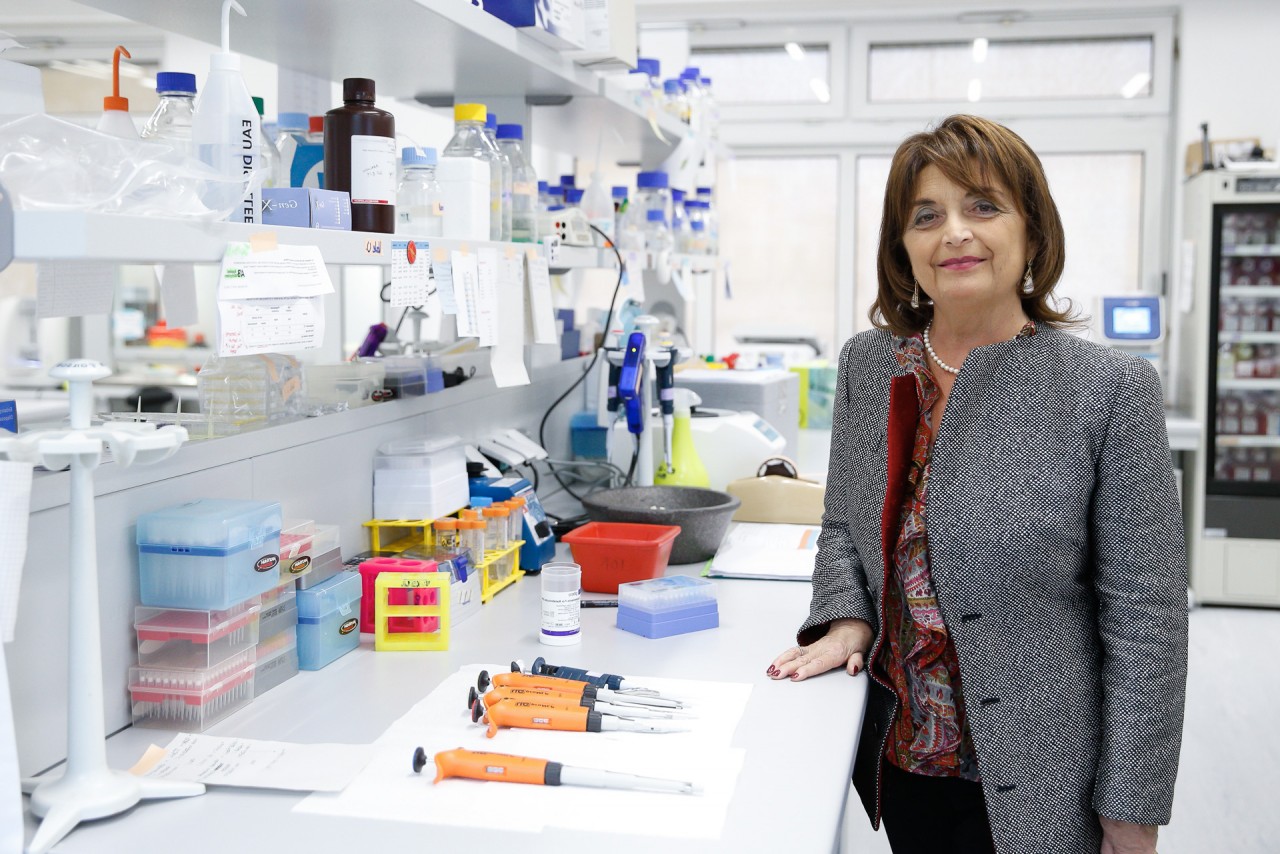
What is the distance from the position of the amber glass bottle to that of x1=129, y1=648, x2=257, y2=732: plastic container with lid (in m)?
0.61

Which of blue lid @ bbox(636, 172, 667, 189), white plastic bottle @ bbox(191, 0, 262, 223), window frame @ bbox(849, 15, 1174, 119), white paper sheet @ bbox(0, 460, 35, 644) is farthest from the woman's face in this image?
window frame @ bbox(849, 15, 1174, 119)

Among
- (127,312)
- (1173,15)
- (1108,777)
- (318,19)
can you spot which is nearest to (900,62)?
(1173,15)

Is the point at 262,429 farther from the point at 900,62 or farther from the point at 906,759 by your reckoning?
the point at 900,62

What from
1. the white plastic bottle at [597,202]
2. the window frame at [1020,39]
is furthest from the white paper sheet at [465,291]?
the window frame at [1020,39]

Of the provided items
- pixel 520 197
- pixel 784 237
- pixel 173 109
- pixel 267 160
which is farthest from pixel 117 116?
pixel 784 237

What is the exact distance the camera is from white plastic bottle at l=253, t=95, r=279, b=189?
52.9 inches

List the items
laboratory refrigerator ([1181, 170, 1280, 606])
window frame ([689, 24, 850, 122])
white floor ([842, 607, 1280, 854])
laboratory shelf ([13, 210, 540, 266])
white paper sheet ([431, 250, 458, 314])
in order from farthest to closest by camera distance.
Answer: window frame ([689, 24, 850, 122])
laboratory refrigerator ([1181, 170, 1280, 606])
white floor ([842, 607, 1280, 854])
white paper sheet ([431, 250, 458, 314])
laboratory shelf ([13, 210, 540, 266])

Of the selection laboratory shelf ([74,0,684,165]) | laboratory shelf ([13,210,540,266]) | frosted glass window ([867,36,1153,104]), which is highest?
frosted glass window ([867,36,1153,104])

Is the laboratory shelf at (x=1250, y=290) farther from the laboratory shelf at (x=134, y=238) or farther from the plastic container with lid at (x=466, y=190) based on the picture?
the laboratory shelf at (x=134, y=238)

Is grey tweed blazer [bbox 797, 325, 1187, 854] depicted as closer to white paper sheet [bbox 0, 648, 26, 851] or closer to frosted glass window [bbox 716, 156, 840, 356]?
white paper sheet [bbox 0, 648, 26, 851]

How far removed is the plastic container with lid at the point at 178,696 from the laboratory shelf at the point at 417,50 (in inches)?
33.6

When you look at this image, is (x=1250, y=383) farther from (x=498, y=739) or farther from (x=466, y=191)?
(x=498, y=739)

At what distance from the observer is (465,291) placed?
1.83 meters

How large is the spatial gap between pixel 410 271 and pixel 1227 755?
3.03 meters
